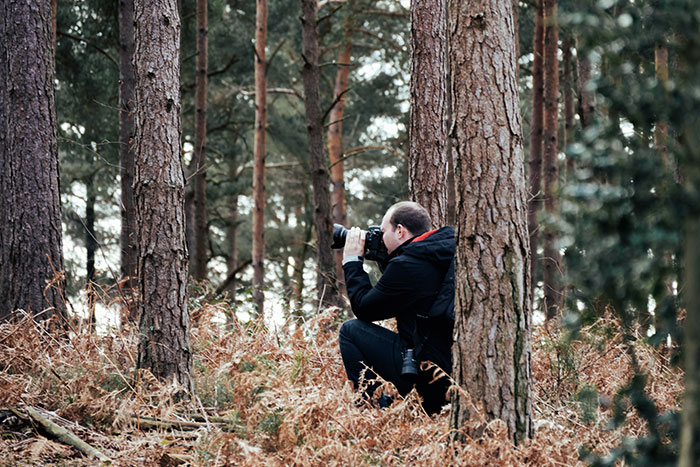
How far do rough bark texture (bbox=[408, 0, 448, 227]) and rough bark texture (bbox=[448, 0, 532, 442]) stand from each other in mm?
2068

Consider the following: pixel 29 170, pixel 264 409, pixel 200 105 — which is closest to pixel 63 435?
pixel 264 409

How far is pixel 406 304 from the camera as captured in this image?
3.98m

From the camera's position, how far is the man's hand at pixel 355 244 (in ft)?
14.2

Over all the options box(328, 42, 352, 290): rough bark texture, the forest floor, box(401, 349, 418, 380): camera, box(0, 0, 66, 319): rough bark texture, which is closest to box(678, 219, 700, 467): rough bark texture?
the forest floor

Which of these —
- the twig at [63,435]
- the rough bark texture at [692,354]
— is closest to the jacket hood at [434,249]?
the twig at [63,435]

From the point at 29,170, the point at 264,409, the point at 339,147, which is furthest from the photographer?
the point at 339,147

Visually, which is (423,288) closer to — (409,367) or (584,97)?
(409,367)

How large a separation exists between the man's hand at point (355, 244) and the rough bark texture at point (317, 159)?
4.11 m

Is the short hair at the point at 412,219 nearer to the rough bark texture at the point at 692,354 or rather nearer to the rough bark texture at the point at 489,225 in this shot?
the rough bark texture at the point at 489,225

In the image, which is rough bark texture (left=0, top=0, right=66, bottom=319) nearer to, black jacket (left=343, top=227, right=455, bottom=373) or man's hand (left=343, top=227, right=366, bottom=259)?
man's hand (left=343, top=227, right=366, bottom=259)

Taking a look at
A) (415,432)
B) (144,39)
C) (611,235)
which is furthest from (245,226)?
(611,235)

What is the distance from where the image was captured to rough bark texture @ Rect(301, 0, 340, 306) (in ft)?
28.0

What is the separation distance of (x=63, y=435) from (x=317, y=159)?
18.7 feet

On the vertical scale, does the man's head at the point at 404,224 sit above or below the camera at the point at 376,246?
above
